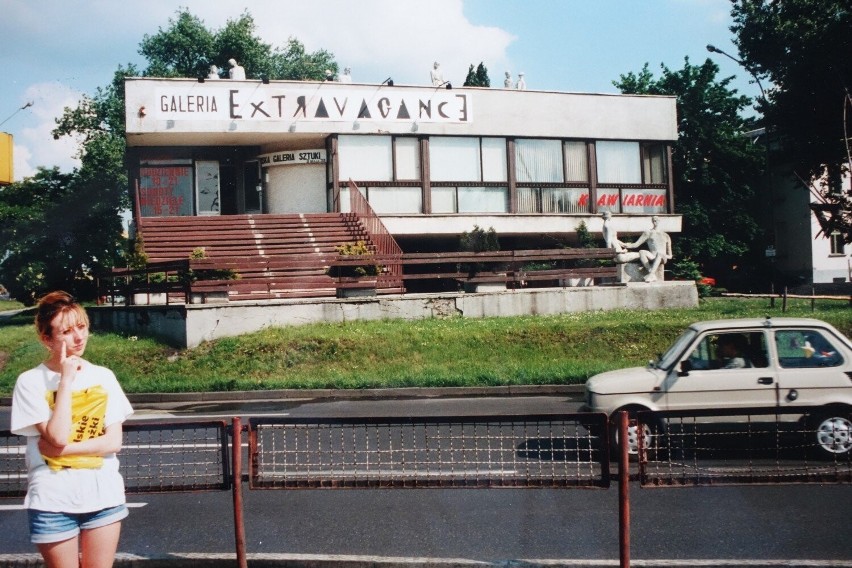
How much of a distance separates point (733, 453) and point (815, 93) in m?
25.9

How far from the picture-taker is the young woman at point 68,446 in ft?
12.1

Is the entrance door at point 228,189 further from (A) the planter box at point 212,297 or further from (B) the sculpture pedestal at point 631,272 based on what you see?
(B) the sculpture pedestal at point 631,272

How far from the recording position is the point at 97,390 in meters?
3.85

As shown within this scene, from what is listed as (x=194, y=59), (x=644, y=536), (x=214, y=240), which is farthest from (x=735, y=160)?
(x=644, y=536)

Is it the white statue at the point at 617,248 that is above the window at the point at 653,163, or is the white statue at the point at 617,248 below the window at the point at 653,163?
below

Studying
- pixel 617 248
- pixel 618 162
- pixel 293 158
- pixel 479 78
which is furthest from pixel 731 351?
pixel 479 78

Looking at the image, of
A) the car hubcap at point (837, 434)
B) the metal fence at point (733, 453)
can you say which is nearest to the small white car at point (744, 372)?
the car hubcap at point (837, 434)

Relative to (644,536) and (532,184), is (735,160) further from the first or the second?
(644,536)

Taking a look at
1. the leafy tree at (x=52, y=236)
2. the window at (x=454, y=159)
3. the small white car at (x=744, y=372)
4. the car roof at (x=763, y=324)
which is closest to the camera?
the small white car at (x=744, y=372)

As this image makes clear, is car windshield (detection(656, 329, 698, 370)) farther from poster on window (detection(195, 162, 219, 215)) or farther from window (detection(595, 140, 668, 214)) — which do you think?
poster on window (detection(195, 162, 219, 215))

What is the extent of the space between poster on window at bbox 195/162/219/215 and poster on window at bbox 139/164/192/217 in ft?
1.12

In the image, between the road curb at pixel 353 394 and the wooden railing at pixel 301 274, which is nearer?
the road curb at pixel 353 394

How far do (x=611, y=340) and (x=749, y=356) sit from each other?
8.76m

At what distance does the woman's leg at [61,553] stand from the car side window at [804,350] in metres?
7.56
